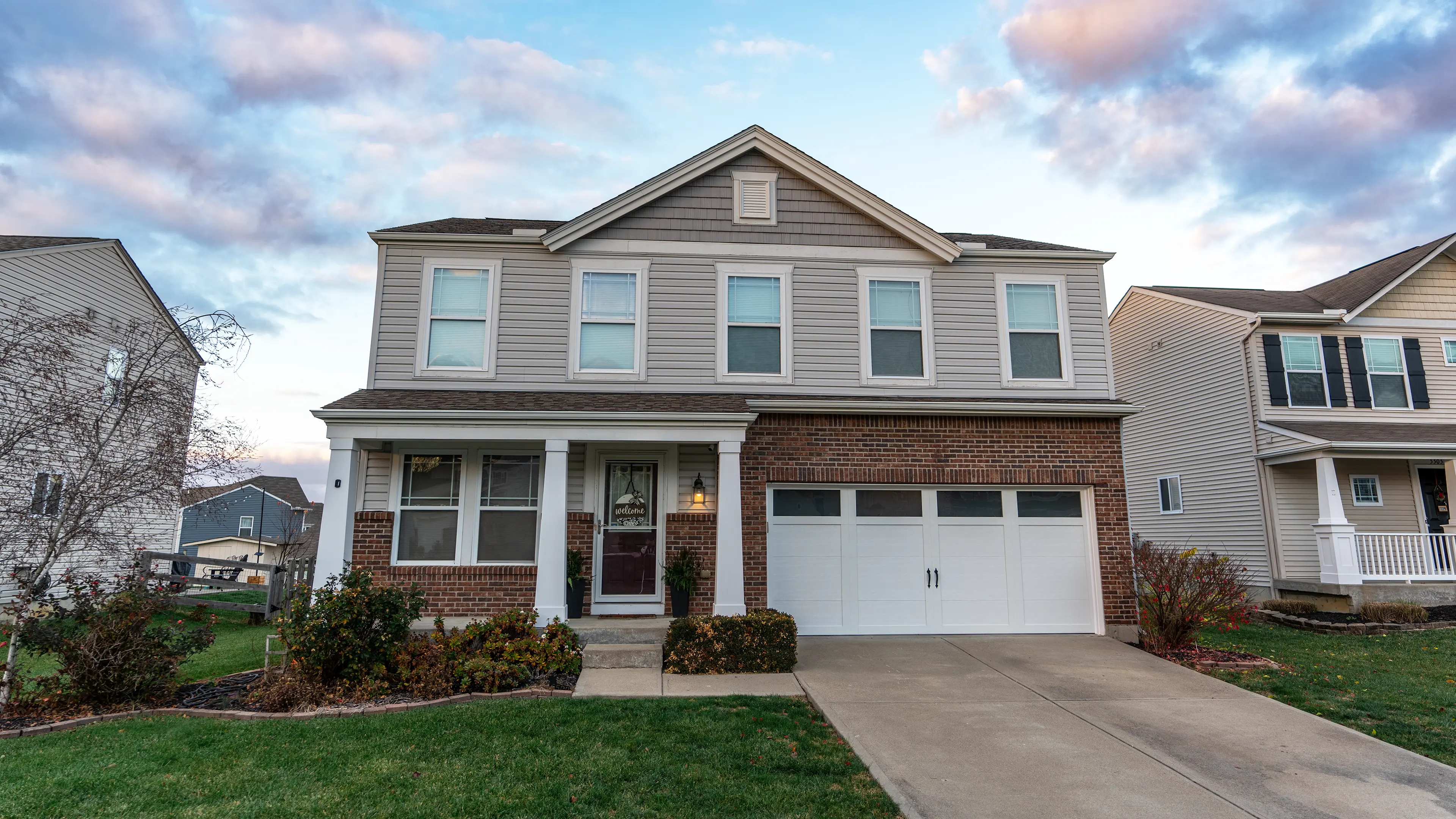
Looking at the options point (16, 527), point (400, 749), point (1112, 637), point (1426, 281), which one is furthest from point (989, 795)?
point (1426, 281)

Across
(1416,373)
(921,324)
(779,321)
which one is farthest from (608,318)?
(1416,373)

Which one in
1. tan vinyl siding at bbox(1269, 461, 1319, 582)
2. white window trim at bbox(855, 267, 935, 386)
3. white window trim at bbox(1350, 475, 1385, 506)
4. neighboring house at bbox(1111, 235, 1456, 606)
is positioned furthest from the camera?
white window trim at bbox(1350, 475, 1385, 506)

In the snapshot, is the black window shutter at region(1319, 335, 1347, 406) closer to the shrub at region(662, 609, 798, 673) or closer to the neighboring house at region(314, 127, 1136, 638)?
the neighboring house at region(314, 127, 1136, 638)

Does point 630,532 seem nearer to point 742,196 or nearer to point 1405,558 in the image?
point 742,196

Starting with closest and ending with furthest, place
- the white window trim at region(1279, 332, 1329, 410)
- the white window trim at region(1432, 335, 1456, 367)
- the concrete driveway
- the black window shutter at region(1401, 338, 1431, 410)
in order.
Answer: the concrete driveway < the white window trim at region(1279, 332, 1329, 410) < the black window shutter at region(1401, 338, 1431, 410) < the white window trim at region(1432, 335, 1456, 367)

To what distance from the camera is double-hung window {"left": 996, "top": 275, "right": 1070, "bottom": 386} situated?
11.3 m

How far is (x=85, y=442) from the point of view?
7211mm

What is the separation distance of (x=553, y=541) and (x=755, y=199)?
6.16 m

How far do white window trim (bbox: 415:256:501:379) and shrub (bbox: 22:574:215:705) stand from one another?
448 cm

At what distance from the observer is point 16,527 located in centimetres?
743

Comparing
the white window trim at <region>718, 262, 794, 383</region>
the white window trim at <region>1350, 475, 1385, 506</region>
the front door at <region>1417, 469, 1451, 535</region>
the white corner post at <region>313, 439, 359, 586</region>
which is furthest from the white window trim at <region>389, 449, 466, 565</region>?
the front door at <region>1417, 469, 1451, 535</region>

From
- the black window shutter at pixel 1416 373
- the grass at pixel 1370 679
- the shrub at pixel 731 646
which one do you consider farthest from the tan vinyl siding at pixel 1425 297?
the shrub at pixel 731 646

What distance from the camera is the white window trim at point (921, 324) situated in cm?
1102

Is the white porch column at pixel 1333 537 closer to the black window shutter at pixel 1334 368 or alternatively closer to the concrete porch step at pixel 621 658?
the black window shutter at pixel 1334 368
